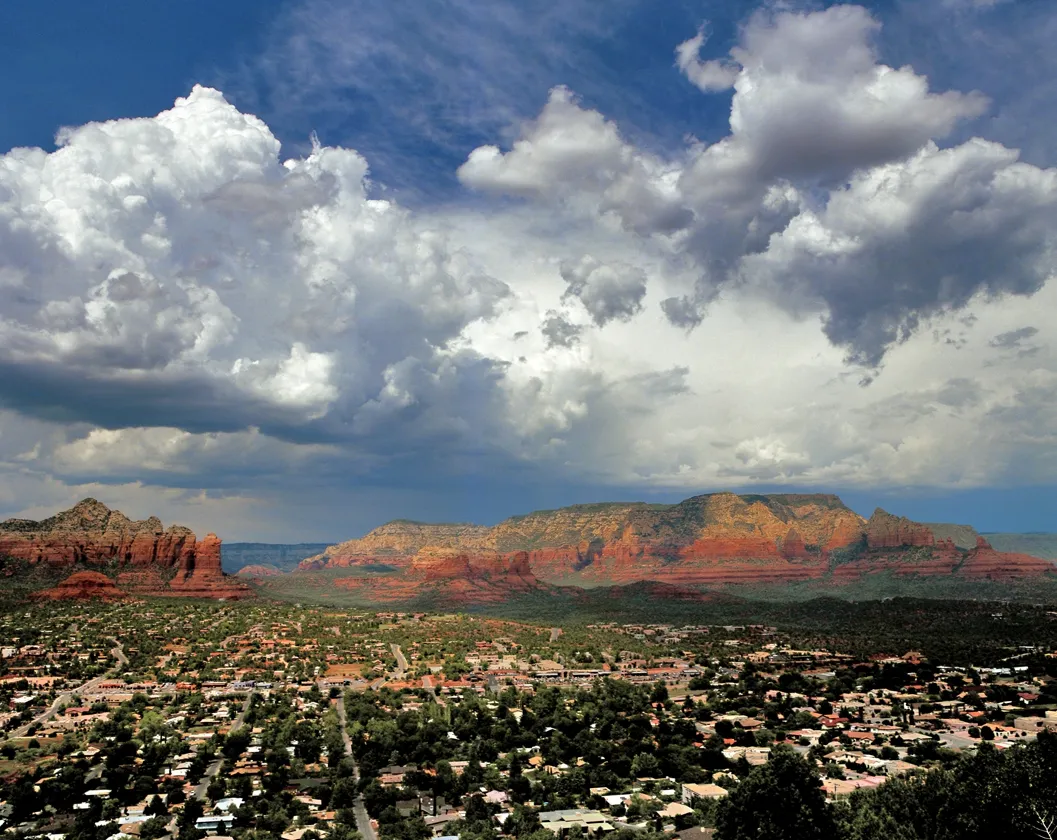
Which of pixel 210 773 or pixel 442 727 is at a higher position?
pixel 442 727

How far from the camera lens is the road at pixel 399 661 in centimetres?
11940

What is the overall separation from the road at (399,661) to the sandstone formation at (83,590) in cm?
6152

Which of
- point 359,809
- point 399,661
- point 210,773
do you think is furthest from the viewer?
point 399,661

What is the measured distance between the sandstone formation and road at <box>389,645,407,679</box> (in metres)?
61.5

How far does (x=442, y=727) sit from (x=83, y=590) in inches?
4277

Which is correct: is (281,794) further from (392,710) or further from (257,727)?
(392,710)

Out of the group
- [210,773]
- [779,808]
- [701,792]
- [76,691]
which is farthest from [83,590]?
[779,808]

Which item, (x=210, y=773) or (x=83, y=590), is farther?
(x=83, y=590)

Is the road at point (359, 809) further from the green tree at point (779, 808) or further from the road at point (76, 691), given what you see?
the road at point (76, 691)

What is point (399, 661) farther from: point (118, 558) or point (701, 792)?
point (118, 558)

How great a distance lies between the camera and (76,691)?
101250 mm

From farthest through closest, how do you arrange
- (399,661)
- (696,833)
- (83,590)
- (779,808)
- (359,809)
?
(83,590) < (399,661) < (359,809) < (696,833) < (779,808)

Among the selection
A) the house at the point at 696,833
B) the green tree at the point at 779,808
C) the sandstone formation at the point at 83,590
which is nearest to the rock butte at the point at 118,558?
the sandstone formation at the point at 83,590

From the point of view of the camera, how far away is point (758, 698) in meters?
101
